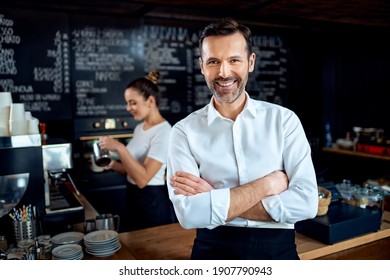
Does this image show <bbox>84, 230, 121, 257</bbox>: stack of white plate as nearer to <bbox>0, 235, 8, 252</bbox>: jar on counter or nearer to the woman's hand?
<bbox>0, 235, 8, 252</bbox>: jar on counter

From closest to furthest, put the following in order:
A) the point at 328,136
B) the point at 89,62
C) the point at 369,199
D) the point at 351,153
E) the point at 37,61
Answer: the point at 369,199 < the point at 37,61 < the point at 89,62 < the point at 351,153 < the point at 328,136

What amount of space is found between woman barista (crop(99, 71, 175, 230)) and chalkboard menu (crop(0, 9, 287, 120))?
105cm

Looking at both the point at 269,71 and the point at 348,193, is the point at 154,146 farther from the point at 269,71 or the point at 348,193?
the point at 269,71

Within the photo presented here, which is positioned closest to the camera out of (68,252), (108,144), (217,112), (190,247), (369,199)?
(217,112)

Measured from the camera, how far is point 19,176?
4.60ft

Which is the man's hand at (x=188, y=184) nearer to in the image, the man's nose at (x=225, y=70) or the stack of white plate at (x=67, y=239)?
the man's nose at (x=225, y=70)

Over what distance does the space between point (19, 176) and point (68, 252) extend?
1.25ft

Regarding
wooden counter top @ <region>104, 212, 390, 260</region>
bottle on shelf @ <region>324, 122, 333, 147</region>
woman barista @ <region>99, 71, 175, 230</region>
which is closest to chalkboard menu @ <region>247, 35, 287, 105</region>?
bottle on shelf @ <region>324, 122, 333, 147</region>

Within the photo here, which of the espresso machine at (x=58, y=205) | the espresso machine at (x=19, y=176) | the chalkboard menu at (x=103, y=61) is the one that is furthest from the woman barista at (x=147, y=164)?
the chalkboard menu at (x=103, y=61)

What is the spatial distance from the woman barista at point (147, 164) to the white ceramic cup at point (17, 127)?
49 cm

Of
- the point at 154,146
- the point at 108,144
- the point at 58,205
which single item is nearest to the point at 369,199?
the point at 154,146

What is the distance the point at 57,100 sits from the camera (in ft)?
9.16

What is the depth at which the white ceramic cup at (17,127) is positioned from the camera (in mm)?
1389
